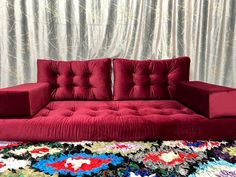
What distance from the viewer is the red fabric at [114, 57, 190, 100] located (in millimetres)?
2545

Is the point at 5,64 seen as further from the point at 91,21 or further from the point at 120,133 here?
the point at 120,133

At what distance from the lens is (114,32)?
2.95 metres

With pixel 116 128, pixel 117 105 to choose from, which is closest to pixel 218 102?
pixel 116 128

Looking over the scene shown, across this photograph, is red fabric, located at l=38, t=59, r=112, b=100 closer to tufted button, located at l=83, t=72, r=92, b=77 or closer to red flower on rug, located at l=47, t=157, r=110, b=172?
tufted button, located at l=83, t=72, r=92, b=77

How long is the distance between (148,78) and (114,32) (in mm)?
697

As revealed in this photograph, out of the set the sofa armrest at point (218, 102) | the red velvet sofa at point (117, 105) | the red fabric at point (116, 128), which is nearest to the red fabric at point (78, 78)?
the red velvet sofa at point (117, 105)

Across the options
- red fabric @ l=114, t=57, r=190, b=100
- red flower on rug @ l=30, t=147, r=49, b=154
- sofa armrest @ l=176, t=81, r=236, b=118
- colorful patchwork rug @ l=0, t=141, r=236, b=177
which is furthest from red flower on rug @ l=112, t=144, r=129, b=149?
red fabric @ l=114, t=57, r=190, b=100

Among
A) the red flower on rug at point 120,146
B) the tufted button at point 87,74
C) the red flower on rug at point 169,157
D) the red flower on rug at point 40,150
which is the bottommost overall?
the red flower on rug at point 169,157

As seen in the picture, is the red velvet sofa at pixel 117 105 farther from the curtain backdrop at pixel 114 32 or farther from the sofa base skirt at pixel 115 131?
the curtain backdrop at pixel 114 32

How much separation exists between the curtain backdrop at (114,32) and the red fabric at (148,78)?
0.39 metres

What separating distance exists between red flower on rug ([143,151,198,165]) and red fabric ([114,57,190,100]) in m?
0.96

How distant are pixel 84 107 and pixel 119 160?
2.61ft

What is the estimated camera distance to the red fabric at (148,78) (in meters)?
2.54

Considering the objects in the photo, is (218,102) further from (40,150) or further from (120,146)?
(40,150)
